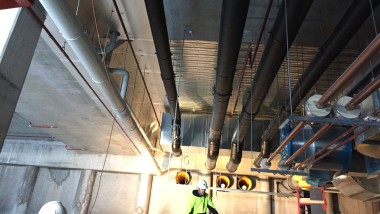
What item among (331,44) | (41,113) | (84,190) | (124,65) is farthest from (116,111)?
(84,190)

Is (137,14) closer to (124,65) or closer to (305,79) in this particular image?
(124,65)

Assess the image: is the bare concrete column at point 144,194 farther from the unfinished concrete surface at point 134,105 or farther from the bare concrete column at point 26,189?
the bare concrete column at point 26,189

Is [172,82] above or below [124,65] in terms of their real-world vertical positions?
below

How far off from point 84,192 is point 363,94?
22.5 ft

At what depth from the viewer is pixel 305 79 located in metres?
3.48

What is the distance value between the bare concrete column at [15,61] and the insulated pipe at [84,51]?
22cm

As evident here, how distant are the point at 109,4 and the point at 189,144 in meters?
3.92

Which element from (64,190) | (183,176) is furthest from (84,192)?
(183,176)

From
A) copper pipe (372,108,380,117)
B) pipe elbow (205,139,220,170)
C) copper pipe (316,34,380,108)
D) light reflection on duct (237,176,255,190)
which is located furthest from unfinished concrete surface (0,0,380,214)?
copper pipe (316,34,380,108)

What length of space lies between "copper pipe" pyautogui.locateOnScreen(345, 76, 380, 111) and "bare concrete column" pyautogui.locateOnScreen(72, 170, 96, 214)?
6606 mm

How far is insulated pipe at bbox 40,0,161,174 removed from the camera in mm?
1955

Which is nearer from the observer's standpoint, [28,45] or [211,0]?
[28,45]

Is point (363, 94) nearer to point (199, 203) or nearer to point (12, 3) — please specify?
point (12, 3)

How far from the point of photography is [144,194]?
7270 millimetres
